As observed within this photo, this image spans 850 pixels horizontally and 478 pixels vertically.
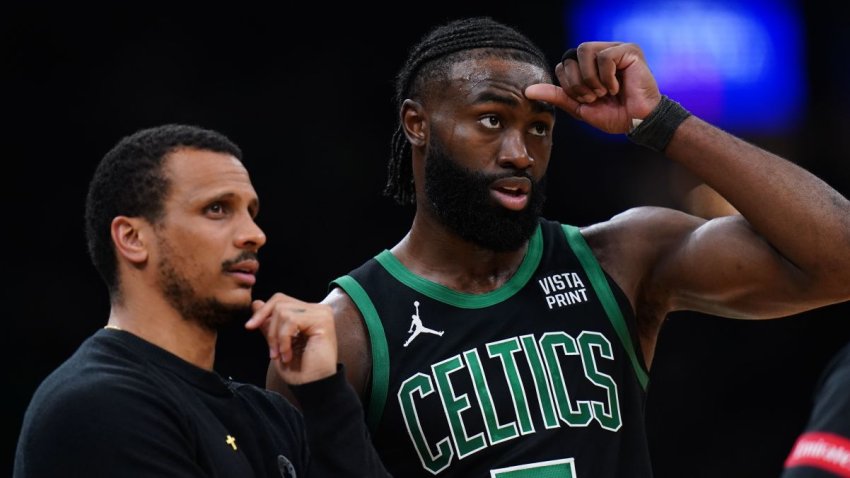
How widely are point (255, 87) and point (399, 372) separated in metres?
3.56

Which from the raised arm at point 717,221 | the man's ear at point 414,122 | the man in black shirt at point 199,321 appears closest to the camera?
the man in black shirt at point 199,321

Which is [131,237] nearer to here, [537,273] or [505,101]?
[505,101]

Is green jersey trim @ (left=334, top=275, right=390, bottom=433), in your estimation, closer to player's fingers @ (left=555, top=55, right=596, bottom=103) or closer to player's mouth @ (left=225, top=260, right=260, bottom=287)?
player's mouth @ (left=225, top=260, right=260, bottom=287)

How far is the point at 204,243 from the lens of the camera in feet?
9.08

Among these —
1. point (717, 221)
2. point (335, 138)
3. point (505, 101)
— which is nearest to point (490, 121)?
point (505, 101)

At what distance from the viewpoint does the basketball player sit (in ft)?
10.8

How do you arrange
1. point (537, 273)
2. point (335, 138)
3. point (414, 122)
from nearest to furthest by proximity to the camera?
point (537, 273) → point (414, 122) → point (335, 138)

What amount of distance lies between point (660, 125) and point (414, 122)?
29.8 inches

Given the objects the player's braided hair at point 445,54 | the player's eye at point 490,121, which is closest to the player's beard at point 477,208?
the player's eye at point 490,121

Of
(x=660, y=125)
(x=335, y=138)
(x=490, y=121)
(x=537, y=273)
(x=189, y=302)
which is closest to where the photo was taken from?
(x=189, y=302)

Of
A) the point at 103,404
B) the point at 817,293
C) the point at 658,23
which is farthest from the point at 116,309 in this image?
the point at 658,23

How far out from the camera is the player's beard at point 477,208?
3.48 m

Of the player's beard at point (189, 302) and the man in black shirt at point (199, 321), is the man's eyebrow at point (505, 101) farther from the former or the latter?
the player's beard at point (189, 302)

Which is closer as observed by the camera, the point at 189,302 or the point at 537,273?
the point at 189,302
